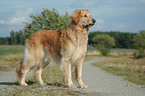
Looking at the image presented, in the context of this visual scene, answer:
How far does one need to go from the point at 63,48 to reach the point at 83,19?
126 cm

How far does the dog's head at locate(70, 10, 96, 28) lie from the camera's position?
20.0 ft

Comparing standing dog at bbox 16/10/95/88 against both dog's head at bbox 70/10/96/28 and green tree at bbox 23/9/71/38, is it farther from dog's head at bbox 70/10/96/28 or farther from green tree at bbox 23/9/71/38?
green tree at bbox 23/9/71/38

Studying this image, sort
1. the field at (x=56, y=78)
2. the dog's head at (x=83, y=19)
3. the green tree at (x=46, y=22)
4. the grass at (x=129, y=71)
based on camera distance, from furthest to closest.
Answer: the green tree at (x=46, y=22)
the grass at (x=129, y=71)
the dog's head at (x=83, y=19)
the field at (x=56, y=78)

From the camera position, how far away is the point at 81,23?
6.16 metres

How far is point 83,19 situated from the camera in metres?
6.16

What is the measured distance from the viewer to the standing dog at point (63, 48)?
6203mm

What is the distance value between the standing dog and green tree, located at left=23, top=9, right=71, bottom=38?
16.6 metres

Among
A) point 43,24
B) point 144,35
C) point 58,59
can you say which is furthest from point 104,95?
point 144,35

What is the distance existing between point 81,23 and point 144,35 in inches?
1240

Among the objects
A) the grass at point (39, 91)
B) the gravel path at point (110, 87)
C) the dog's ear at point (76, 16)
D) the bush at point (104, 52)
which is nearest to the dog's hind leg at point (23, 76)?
the grass at point (39, 91)

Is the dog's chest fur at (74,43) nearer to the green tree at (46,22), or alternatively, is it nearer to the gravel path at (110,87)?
the gravel path at (110,87)

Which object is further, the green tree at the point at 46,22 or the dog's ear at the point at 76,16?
the green tree at the point at 46,22

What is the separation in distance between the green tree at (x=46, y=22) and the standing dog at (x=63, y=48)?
54.3ft

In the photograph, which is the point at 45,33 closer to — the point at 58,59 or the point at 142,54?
the point at 58,59
